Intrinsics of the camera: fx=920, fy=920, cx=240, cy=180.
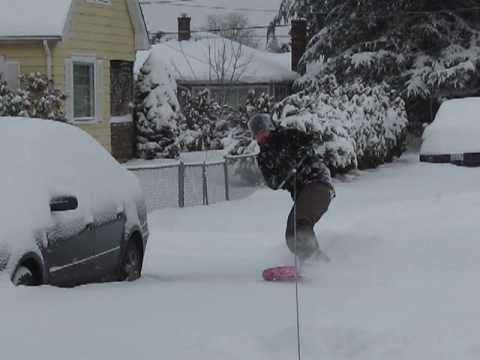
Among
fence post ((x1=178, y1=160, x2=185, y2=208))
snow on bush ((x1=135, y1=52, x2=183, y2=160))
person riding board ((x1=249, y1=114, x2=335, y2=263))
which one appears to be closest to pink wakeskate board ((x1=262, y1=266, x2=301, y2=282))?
person riding board ((x1=249, y1=114, x2=335, y2=263))

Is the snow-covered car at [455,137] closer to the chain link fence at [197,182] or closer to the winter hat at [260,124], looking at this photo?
the chain link fence at [197,182]

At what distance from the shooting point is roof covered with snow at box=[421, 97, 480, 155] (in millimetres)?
19969

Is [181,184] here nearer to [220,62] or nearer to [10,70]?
[10,70]

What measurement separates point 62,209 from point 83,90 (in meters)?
15.3

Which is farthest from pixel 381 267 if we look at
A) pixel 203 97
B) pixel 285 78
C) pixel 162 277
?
pixel 285 78

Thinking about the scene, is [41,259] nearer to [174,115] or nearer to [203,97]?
[174,115]

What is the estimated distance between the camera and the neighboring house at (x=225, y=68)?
36.1m

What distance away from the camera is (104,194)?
7613mm

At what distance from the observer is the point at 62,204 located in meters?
6.46

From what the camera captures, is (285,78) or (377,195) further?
(285,78)

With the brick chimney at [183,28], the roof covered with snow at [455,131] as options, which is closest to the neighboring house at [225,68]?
the brick chimney at [183,28]

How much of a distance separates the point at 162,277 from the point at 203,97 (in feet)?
62.0

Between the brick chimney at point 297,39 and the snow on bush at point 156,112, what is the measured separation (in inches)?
555

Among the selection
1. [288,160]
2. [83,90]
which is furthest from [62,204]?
[83,90]
